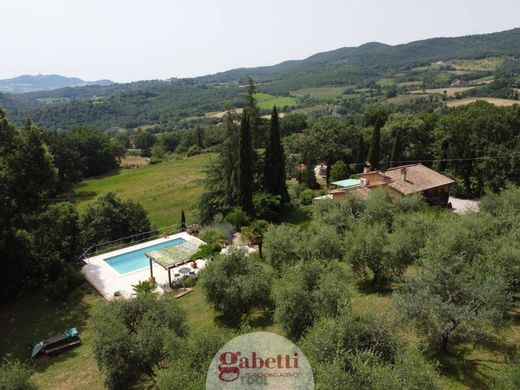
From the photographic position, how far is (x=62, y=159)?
61781mm

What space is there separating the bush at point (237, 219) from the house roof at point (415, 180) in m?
14.6

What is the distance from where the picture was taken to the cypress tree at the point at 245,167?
29859 millimetres

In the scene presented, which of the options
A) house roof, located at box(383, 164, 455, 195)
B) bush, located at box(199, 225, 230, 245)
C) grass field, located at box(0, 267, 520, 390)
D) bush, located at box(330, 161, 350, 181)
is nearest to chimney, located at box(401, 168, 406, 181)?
house roof, located at box(383, 164, 455, 195)

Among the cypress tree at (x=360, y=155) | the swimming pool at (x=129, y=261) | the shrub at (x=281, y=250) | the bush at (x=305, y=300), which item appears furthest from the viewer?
the cypress tree at (x=360, y=155)

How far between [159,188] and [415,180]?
35.9 meters

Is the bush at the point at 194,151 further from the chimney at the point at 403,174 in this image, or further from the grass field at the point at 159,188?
the chimney at the point at 403,174

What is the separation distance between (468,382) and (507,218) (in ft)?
38.3

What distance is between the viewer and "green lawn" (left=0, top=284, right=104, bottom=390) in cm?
1468

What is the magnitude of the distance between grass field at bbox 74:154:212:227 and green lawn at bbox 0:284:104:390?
59.6 feet

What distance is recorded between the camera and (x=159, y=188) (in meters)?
56.3

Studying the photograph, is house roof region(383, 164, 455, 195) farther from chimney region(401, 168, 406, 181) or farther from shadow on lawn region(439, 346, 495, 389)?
shadow on lawn region(439, 346, 495, 389)

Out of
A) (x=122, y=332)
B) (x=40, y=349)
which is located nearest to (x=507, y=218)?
(x=122, y=332)

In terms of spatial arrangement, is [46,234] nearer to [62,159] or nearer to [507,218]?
[507,218]

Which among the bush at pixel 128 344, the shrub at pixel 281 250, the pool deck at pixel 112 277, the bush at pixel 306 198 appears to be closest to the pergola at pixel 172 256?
the pool deck at pixel 112 277
